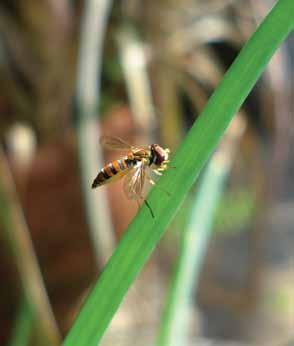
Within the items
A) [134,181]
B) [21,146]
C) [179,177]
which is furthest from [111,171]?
[21,146]

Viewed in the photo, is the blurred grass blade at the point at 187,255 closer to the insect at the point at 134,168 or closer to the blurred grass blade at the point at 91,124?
the insect at the point at 134,168

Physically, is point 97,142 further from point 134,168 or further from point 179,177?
point 179,177

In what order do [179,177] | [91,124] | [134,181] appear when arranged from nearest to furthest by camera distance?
1. [179,177]
2. [134,181]
3. [91,124]

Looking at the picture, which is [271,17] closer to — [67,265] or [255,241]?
[67,265]

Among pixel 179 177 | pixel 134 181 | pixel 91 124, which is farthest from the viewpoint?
pixel 91 124

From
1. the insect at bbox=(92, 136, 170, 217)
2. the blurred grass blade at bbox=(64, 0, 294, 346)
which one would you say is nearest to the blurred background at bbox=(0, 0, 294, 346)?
the insect at bbox=(92, 136, 170, 217)

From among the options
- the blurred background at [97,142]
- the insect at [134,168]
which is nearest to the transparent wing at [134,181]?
the insect at [134,168]

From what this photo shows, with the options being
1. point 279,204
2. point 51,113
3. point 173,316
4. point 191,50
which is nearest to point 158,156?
point 173,316
